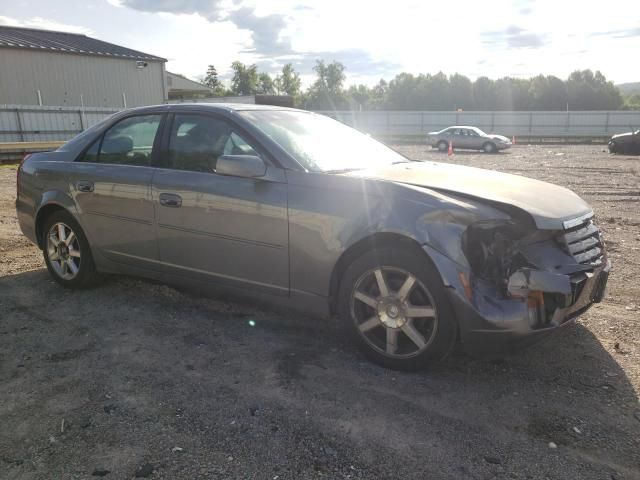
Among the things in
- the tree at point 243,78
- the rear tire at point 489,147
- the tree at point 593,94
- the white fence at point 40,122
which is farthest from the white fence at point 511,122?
the tree at point 243,78

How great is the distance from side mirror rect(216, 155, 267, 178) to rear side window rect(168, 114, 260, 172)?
0.77 feet

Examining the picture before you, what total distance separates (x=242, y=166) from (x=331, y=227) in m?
0.73

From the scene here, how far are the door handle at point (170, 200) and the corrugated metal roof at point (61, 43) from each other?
101 ft

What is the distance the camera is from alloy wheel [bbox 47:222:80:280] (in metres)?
4.85

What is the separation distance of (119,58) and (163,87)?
3562mm

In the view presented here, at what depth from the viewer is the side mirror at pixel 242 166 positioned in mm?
3537

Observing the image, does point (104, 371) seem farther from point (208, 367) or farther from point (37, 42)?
point (37, 42)

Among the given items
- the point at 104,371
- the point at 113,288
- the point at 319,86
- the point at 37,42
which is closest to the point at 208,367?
the point at 104,371

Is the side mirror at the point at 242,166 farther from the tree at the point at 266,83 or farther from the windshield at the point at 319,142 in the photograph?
the tree at the point at 266,83

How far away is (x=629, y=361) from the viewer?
135 inches

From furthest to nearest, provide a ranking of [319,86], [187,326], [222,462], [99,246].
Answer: [319,86], [99,246], [187,326], [222,462]

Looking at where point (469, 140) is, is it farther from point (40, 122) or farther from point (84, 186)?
point (84, 186)

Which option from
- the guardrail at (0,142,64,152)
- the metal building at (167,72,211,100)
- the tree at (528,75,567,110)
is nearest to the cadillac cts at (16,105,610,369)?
the guardrail at (0,142,64,152)

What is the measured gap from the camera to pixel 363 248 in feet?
10.9
